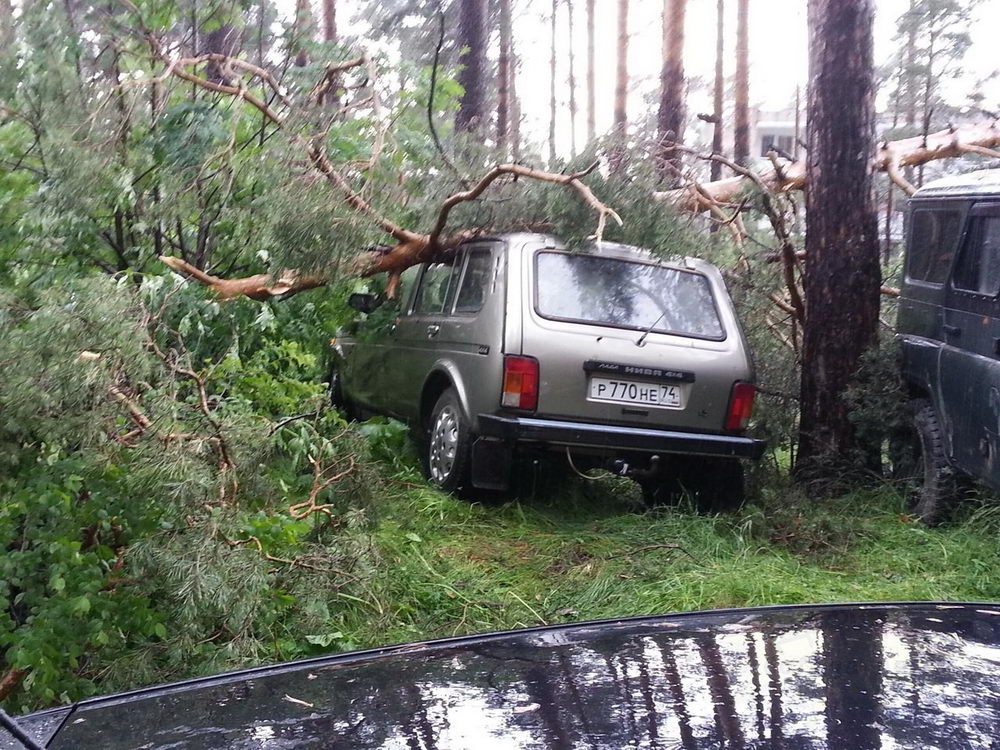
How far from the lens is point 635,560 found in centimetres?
567

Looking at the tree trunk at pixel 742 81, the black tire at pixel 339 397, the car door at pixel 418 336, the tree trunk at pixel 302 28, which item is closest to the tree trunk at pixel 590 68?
the tree trunk at pixel 742 81

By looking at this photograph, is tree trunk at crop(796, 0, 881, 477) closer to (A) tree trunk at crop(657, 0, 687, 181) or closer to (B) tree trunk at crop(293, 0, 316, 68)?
(B) tree trunk at crop(293, 0, 316, 68)

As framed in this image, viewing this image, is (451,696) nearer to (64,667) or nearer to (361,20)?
(64,667)

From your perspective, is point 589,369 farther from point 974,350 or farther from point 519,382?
point 974,350

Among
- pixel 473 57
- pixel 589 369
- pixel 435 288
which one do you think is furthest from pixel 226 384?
pixel 473 57

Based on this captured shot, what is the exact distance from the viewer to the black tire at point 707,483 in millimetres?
6848

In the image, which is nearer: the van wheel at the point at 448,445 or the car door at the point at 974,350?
the car door at the point at 974,350

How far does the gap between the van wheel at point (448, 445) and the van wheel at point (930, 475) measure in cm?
276

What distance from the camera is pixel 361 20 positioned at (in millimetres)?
28828

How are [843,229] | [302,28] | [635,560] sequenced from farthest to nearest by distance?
[302,28] → [843,229] → [635,560]

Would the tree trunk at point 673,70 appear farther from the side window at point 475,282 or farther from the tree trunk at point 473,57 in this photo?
the side window at point 475,282

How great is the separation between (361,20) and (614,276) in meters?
24.2

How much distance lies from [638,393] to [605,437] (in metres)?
0.36

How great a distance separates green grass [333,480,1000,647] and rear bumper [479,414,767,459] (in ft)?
1.36
